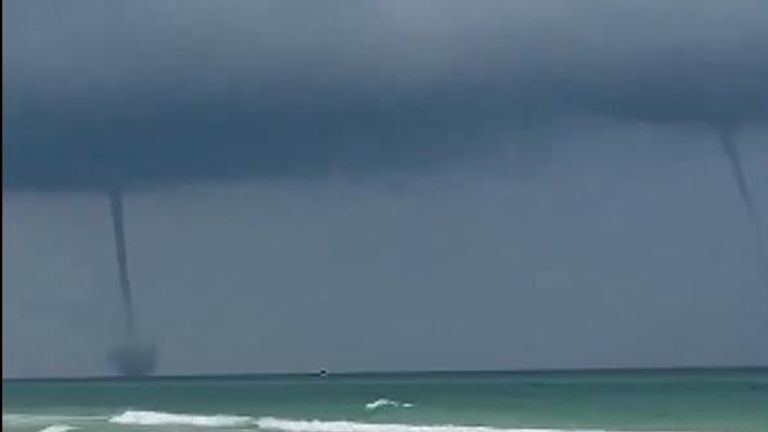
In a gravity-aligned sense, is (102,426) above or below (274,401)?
below

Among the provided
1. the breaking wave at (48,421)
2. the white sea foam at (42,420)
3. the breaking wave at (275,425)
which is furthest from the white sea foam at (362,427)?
→ the white sea foam at (42,420)

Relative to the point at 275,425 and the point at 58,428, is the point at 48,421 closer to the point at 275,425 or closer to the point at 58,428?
the point at 58,428

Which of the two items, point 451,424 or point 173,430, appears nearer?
point 173,430

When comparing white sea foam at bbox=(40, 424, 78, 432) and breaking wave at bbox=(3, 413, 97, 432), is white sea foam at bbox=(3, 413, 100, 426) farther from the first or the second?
white sea foam at bbox=(40, 424, 78, 432)

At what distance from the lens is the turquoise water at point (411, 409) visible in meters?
27.9

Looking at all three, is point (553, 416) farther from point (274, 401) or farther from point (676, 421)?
point (274, 401)

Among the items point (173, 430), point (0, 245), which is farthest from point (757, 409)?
point (0, 245)

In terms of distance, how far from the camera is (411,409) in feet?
121

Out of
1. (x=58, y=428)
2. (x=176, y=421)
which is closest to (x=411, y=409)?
(x=176, y=421)

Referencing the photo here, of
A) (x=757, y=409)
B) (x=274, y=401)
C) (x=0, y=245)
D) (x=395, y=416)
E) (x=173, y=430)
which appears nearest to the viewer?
(x=0, y=245)

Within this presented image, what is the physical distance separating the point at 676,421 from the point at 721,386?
22784 millimetres

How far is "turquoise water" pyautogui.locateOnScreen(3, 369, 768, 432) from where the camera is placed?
27.9m

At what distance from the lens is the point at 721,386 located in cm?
5075

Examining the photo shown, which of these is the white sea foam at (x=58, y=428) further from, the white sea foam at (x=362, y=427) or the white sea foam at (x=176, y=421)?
the white sea foam at (x=362, y=427)
